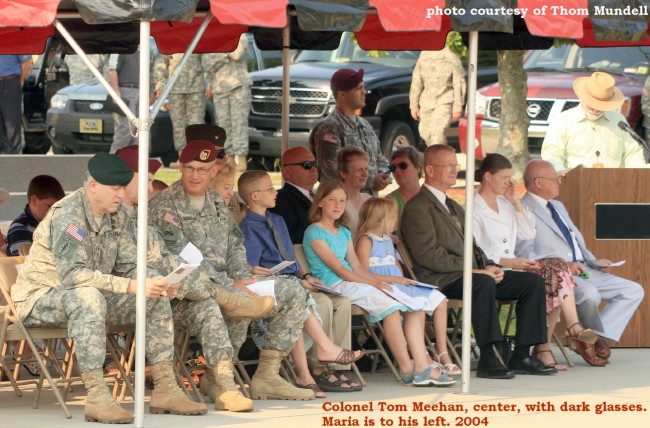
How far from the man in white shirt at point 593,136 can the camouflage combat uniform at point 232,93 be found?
573cm

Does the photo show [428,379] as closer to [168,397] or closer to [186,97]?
[168,397]

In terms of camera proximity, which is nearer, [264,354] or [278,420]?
[278,420]

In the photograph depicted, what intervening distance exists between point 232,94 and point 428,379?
8.69 meters

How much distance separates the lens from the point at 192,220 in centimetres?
847

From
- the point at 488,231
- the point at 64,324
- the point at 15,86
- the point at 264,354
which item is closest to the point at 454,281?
the point at 488,231

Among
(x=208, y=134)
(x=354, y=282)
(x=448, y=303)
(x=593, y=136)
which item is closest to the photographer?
(x=354, y=282)

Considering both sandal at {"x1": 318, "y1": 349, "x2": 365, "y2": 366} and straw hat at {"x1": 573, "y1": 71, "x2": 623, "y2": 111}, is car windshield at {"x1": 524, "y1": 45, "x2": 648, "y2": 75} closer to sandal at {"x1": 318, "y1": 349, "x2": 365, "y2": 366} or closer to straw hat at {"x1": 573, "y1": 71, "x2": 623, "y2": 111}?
straw hat at {"x1": 573, "y1": 71, "x2": 623, "y2": 111}

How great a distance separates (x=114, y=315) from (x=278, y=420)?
1.09 m

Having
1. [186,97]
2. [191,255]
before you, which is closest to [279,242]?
[191,255]

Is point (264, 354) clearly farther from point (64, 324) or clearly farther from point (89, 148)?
point (89, 148)

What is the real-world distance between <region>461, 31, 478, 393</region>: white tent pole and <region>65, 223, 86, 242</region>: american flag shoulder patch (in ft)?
7.87

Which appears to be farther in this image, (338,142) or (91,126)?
(91,126)

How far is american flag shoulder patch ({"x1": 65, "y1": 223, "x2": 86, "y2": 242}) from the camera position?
24.9 ft

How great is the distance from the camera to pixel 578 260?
10609mm
